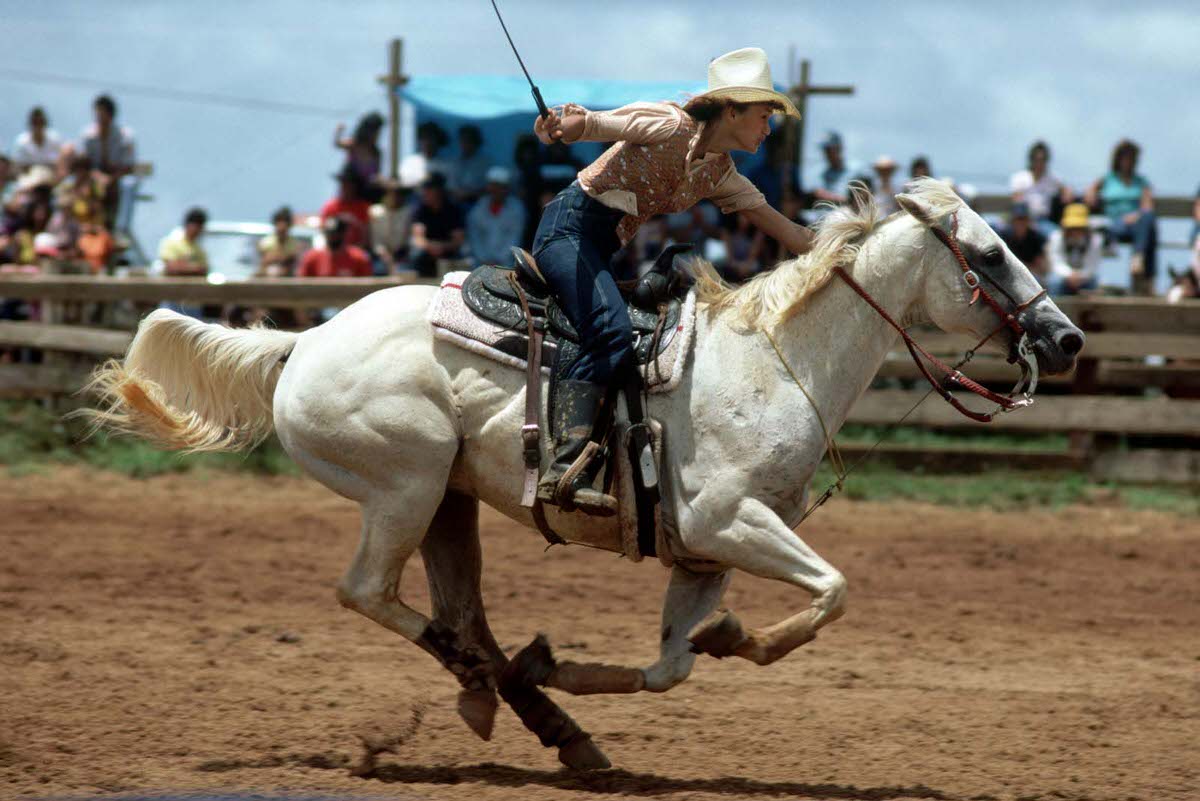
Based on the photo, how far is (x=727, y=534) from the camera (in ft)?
17.2

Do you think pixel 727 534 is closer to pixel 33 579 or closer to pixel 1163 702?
pixel 1163 702

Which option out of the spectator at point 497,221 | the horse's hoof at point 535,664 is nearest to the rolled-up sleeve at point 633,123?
the horse's hoof at point 535,664

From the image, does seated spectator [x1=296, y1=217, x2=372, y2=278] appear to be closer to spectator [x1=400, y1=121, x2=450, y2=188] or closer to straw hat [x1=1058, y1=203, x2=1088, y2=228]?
spectator [x1=400, y1=121, x2=450, y2=188]

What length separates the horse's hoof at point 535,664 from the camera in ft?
17.9

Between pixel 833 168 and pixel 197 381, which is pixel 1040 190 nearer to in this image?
pixel 833 168

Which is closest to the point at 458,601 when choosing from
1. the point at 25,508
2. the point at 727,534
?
the point at 727,534

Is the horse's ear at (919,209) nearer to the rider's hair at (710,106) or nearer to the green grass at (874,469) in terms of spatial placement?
the rider's hair at (710,106)

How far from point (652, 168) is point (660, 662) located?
1.68 m

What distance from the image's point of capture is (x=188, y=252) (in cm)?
1377

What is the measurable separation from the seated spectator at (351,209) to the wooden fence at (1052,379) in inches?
36.0

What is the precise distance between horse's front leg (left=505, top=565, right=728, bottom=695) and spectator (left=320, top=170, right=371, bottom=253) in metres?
8.55

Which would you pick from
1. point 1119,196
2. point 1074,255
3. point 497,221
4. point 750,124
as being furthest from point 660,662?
point 1119,196

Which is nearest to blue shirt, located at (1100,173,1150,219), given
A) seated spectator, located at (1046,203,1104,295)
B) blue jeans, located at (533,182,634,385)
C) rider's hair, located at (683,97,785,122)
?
seated spectator, located at (1046,203,1104,295)

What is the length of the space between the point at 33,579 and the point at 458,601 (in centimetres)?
366
